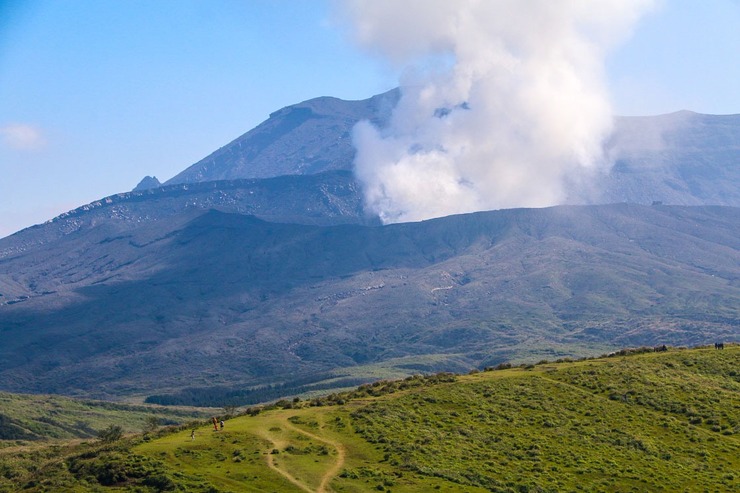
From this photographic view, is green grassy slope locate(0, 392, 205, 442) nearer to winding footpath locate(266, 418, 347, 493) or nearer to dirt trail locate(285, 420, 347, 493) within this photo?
dirt trail locate(285, 420, 347, 493)

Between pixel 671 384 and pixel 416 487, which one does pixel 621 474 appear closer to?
pixel 416 487

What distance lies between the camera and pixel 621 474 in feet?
164

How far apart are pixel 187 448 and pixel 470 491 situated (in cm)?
1510

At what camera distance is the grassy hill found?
1850 inches

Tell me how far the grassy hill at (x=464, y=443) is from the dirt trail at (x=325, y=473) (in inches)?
4.4

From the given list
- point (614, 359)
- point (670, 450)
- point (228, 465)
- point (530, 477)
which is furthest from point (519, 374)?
point (228, 465)

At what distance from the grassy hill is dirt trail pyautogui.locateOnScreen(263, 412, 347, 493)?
0.37 ft

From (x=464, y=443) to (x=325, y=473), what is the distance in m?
9.64

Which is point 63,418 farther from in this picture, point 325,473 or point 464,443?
point 325,473

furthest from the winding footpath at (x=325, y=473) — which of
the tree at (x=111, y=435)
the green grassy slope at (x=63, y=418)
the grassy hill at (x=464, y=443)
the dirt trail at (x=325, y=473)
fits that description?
the green grassy slope at (x=63, y=418)

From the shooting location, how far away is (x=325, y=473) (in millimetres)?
47625

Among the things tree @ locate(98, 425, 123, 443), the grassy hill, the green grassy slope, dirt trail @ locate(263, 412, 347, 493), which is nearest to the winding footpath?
dirt trail @ locate(263, 412, 347, 493)

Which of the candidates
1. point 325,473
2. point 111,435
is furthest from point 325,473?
point 111,435

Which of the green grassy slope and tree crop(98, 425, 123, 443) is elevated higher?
tree crop(98, 425, 123, 443)
